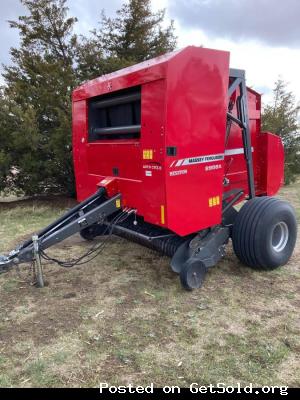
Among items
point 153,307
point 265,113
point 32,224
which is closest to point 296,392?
point 153,307

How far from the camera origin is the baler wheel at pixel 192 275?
147 inches

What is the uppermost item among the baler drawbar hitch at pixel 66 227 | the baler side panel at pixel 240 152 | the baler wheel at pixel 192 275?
the baler side panel at pixel 240 152

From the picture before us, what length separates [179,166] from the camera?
3490 mm

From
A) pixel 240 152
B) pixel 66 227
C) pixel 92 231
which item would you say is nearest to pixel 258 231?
pixel 240 152

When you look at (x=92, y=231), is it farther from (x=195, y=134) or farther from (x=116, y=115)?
(x=195, y=134)

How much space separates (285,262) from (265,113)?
834 cm

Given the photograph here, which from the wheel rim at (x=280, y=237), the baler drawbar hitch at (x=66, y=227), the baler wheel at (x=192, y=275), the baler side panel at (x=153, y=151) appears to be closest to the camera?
the baler side panel at (x=153, y=151)

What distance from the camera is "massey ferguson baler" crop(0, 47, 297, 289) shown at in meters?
3.44

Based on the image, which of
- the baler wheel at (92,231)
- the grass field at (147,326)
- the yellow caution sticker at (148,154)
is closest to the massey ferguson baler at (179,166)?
the yellow caution sticker at (148,154)

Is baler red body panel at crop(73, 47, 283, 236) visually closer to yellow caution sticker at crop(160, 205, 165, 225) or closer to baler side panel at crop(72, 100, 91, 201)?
yellow caution sticker at crop(160, 205, 165, 225)

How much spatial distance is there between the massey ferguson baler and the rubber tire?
1cm

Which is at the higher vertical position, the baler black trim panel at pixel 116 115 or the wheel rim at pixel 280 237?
the baler black trim panel at pixel 116 115

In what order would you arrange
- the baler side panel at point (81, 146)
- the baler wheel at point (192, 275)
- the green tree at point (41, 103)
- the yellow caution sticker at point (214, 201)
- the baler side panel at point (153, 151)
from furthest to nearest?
the green tree at point (41, 103), the baler side panel at point (81, 146), the yellow caution sticker at point (214, 201), the baler wheel at point (192, 275), the baler side panel at point (153, 151)

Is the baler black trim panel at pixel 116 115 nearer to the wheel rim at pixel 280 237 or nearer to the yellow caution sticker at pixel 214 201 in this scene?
the yellow caution sticker at pixel 214 201
